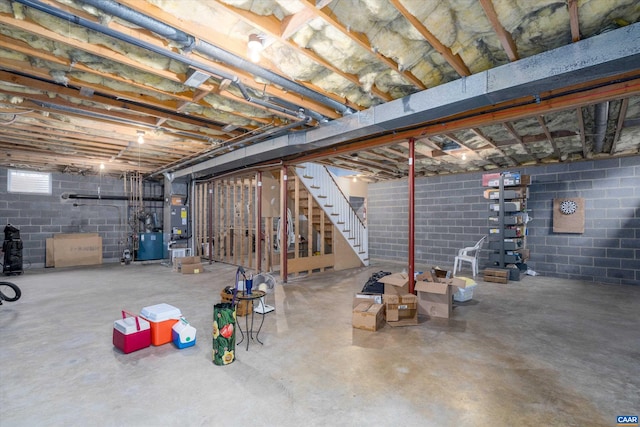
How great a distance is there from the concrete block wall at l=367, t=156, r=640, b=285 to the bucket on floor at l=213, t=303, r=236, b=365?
708cm

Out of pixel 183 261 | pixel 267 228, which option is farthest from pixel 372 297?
pixel 183 261

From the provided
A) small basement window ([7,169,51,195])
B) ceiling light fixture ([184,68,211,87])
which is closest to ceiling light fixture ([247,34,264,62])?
ceiling light fixture ([184,68,211,87])

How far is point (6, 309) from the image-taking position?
172 inches

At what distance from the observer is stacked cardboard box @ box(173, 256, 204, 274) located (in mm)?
7188

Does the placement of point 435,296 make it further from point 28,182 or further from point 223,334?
point 28,182

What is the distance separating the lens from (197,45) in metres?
2.49

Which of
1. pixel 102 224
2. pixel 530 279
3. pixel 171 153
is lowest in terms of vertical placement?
pixel 530 279

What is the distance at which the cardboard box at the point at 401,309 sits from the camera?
153 inches

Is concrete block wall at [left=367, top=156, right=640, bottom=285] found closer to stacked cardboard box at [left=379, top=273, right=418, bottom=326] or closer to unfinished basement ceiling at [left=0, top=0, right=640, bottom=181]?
unfinished basement ceiling at [left=0, top=0, right=640, bottom=181]

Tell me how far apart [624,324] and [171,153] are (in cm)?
813

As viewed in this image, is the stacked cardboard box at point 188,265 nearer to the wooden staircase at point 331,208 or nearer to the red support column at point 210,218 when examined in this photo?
the red support column at point 210,218

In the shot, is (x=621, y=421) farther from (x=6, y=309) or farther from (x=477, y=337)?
(x=6, y=309)

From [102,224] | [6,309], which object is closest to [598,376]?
[6,309]

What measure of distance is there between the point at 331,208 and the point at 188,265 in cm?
364
